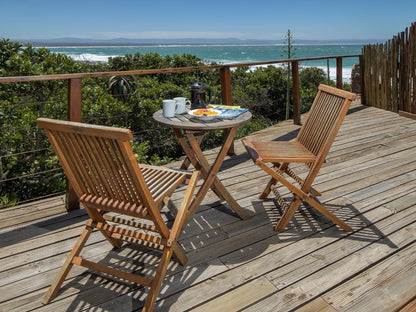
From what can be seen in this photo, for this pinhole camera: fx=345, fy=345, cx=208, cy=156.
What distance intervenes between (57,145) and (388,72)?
19.7ft

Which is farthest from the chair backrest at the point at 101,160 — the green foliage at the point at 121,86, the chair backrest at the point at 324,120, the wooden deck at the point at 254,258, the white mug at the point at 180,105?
the green foliage at the point at 121,86

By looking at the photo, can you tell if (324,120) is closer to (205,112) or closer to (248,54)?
(205,112)

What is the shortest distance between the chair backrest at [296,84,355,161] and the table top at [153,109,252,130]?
52 cm

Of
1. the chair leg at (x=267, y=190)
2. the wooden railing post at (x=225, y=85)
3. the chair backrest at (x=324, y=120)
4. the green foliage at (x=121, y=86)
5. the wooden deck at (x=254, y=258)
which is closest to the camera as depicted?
the wooden deck at (x=254, y=258)

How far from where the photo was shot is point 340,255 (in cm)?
207

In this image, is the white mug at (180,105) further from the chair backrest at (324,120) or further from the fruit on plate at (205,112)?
the chair backrest at (324,120)

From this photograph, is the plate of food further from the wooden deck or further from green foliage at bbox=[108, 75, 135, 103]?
green foliage at bbox=[108, 75, 135, 103]

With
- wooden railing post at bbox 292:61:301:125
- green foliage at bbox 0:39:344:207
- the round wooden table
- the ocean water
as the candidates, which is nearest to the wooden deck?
the round wooden table

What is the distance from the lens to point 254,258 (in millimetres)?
2074

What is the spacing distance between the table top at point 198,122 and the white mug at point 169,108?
4cm

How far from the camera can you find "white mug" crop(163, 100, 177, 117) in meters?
2.49

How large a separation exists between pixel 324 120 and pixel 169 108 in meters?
1.12

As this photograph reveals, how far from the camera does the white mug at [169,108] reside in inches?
97.9

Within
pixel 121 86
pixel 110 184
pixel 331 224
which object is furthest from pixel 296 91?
pixel 121 86
